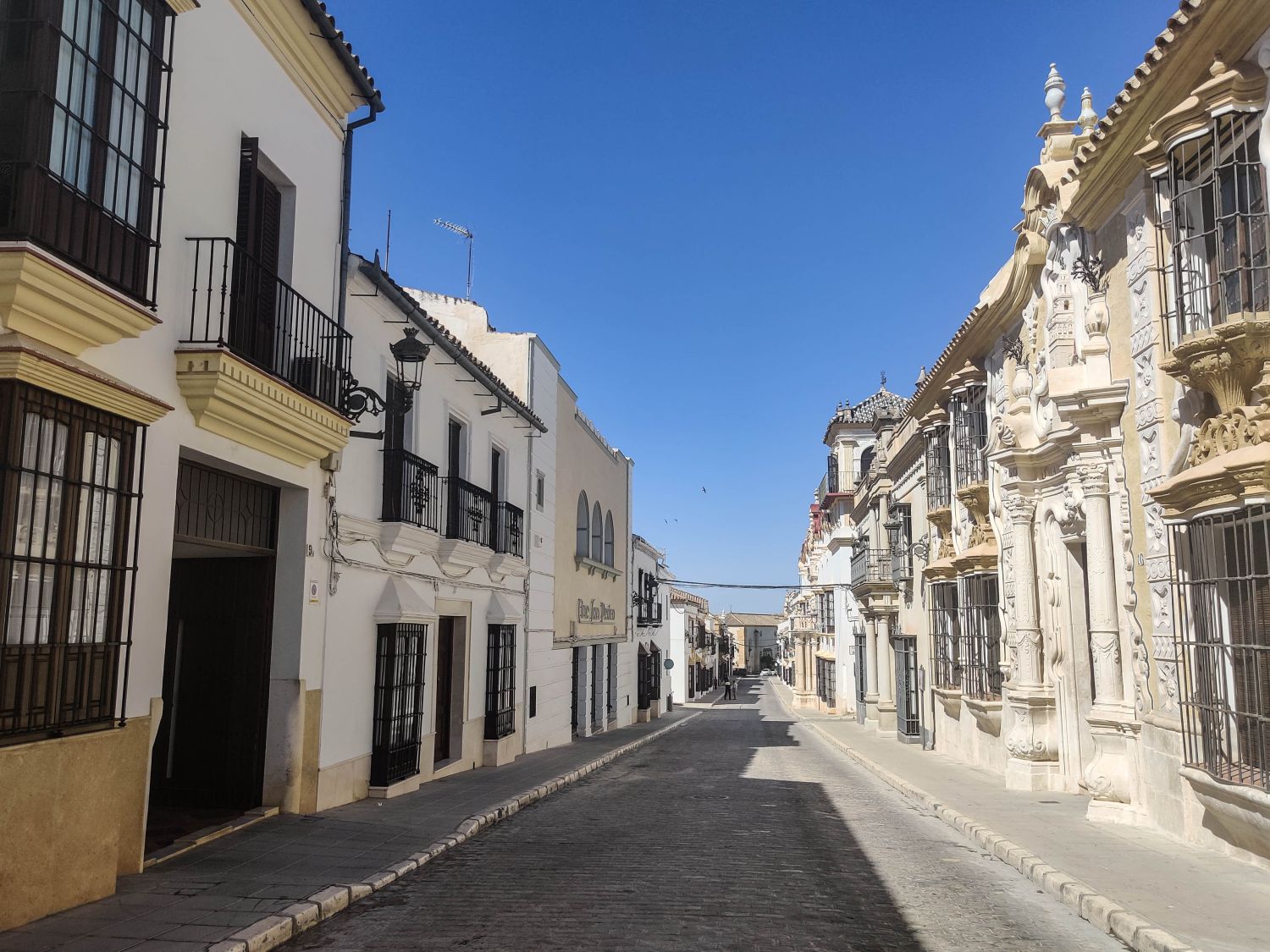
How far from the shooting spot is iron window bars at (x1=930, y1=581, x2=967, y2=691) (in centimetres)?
1673

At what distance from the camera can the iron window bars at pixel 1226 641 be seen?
283 inches

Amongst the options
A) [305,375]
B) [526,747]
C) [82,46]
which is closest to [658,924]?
[305,375]

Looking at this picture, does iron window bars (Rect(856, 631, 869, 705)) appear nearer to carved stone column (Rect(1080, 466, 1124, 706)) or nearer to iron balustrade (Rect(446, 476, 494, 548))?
iron balustrade (Rect(446, 476, 494, 548))

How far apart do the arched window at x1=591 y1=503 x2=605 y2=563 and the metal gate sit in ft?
25.9

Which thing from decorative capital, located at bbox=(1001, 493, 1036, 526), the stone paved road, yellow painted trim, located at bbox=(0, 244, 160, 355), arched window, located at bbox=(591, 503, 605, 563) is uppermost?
arched window, located at bbox=(591, 503, 605, 563)

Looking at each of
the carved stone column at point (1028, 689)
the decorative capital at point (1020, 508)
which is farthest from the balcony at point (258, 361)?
the carved stone column at point (1028, 689)

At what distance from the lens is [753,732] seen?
27.1 metres

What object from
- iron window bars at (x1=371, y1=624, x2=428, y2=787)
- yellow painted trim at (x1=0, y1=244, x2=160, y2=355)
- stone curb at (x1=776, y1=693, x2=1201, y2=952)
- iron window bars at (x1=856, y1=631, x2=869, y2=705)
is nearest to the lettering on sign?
iron window bars at (x1=856, y1=631, x2=869, y2=705)

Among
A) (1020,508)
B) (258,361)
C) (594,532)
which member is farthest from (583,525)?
(258,361)

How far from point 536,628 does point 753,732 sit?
1045 cm

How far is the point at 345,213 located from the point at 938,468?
1177 cm

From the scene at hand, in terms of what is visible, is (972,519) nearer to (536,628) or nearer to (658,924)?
(536,628)

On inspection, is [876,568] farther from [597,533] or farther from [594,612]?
[594,612]

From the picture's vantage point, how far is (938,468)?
18062 millimetres
